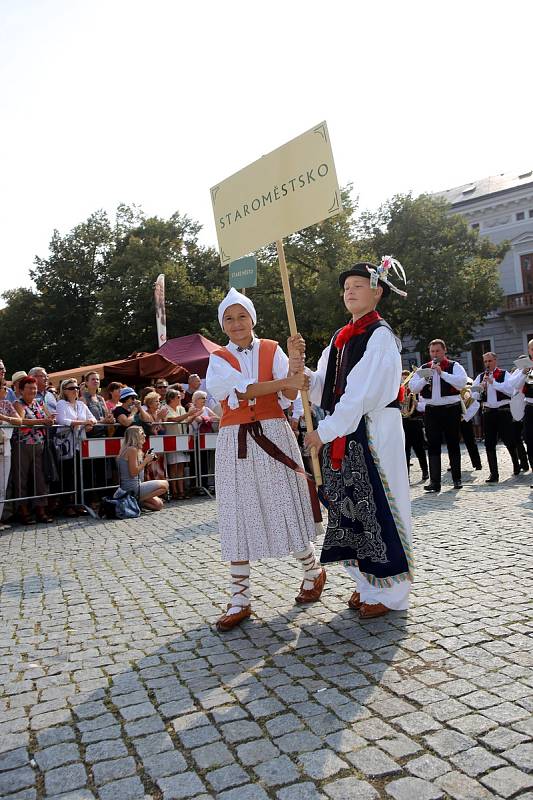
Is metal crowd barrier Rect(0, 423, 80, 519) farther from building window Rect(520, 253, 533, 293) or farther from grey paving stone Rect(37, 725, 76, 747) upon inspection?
building window Rect(520, 253, 533, 293)

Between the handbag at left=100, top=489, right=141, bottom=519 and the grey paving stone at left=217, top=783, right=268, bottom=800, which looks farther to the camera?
the handbag at left=100, top=489, right=141, bottom=519

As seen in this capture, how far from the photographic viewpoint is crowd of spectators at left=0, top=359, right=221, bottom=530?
30.9ft

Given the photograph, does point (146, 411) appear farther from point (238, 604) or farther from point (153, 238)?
point (153, 238)

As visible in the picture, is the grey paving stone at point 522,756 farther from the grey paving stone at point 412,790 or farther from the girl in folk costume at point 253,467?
the girl in folk costume at point 253,467

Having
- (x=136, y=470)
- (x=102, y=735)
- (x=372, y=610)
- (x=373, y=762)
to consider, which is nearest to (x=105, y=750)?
(x=102, y=735)

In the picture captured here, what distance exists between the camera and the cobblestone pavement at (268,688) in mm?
2396

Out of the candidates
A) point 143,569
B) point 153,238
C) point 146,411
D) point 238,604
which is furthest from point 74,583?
point 153,238

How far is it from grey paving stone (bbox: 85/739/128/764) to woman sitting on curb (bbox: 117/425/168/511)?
23.6 ft

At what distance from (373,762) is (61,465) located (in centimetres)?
820

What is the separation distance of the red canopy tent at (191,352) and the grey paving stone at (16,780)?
14.6 meters

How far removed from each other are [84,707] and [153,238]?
37762mm

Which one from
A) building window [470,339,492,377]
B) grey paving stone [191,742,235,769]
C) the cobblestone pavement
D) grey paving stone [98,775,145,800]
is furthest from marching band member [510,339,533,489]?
building window [470,339,492,377]

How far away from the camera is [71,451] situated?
9.99 m

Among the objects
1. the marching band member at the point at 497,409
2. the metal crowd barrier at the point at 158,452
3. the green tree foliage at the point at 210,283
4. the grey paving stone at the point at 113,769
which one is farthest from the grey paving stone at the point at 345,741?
the green tree foliage at the point at 210,283
